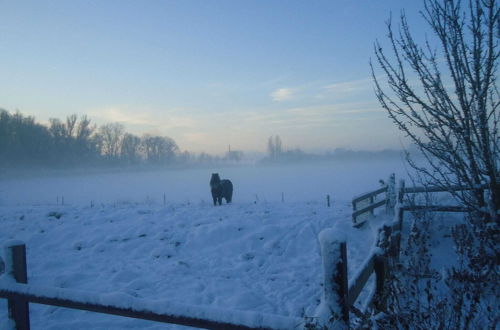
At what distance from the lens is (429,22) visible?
3713mm

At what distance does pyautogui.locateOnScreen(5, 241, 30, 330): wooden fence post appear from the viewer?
8.89 ft

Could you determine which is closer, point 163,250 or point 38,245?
point 163,250

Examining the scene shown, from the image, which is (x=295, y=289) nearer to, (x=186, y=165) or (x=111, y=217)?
(x=111, y=217)

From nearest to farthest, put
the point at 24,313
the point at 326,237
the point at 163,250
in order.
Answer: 1. the point at 326,237
2. the point at 24,313
3. the point at 163,250

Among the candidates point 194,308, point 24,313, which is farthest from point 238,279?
point 194,308

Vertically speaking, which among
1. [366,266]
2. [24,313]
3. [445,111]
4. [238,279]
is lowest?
[238,279]

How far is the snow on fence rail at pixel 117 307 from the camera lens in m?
1.79

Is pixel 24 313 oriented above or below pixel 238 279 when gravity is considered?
above

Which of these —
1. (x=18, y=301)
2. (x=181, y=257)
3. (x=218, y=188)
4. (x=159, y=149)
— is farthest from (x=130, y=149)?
(x=18, y=301)

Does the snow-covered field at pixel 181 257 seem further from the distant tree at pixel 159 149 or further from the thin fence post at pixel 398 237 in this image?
the distant tree at pixel 159 149

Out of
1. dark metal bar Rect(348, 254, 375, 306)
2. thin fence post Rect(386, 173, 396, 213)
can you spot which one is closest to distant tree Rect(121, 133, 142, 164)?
thin fence post Rect(386, 173, 396, 213)

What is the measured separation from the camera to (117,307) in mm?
2158

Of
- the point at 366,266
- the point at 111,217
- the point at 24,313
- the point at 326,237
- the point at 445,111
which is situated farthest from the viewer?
the point at 111,217

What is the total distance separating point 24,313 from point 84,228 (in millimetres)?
7447
